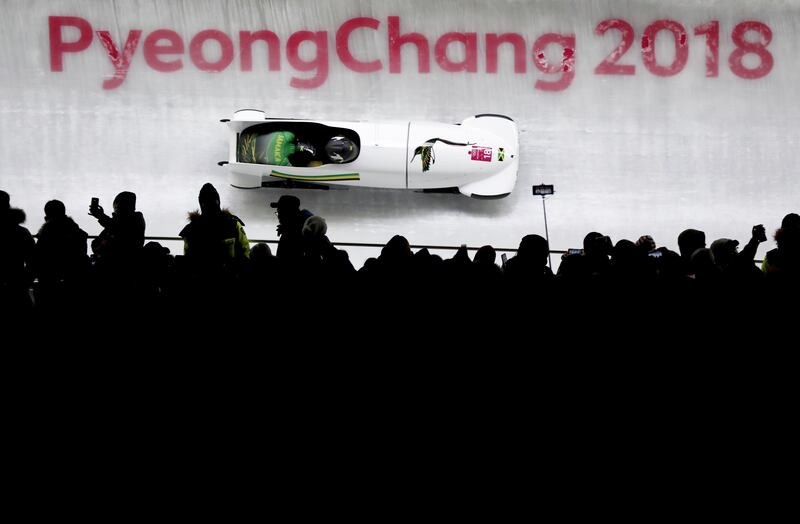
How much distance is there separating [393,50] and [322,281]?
4650mm

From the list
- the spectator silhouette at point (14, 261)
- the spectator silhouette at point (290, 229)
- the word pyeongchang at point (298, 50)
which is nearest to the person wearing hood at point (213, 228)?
the spectator silhouette at point (290, 229)

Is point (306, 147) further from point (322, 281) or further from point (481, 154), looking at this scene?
point (322, 281)

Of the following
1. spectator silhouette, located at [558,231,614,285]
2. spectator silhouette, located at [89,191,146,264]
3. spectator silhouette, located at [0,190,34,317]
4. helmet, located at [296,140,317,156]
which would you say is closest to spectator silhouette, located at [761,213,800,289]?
spectator silhouette, located at [558,231,614,285]

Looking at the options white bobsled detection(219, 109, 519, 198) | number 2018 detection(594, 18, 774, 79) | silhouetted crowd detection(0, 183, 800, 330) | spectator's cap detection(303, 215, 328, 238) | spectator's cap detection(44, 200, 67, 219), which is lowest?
silhouetted crowd detection(0, 183, 800, 330)

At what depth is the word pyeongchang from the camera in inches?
269

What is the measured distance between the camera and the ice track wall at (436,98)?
22.2 feet

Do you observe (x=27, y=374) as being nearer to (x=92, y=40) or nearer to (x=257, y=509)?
(x=257, y=509)

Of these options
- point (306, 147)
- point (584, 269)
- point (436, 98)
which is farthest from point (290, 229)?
point (436, 98)

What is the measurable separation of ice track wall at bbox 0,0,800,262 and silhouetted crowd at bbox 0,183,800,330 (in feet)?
10.1

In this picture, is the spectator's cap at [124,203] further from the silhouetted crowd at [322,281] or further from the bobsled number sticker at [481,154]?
the bobsled number sticker at [481,154]

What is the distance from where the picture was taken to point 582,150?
7059 millimetres

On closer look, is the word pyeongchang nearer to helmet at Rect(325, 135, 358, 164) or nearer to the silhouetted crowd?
helmet at Rect(325, 135, 358, 164)

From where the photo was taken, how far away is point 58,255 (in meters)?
3.54

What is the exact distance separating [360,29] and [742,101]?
3.74 meters
